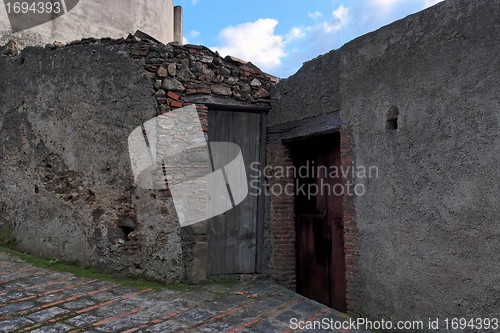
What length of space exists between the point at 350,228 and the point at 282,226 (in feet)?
4.11

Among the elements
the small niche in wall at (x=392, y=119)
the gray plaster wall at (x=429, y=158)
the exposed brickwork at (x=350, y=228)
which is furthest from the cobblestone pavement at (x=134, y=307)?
the small niche in wall at (x=392, y=119)

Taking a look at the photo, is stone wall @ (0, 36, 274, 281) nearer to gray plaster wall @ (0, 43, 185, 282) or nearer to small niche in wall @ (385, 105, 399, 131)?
gray plaster wall @ (0, 43, 185, 282)

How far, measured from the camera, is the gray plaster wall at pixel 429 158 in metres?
2.92

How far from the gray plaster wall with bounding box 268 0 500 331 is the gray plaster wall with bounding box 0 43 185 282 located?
7.48 feet

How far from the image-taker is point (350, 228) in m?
4.05

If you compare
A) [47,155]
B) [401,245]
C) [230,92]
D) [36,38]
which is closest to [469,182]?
[401,245]

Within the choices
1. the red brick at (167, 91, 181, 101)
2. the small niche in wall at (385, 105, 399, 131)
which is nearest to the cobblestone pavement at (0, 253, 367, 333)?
the small niche in wall at (385, 105, 399, 131)

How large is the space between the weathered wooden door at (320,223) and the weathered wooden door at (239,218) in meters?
0.52

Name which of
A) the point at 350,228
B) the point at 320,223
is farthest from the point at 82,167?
the point at 350,228

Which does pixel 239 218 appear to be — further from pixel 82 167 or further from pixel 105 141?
pixel 82 167

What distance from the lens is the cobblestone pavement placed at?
342 cm

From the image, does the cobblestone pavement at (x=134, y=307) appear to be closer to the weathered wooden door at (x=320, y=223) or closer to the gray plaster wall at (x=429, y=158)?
the weathered wooden door at (x=320, y=223)

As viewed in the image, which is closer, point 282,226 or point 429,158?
point 429,158

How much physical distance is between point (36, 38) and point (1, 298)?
5.43 meters
